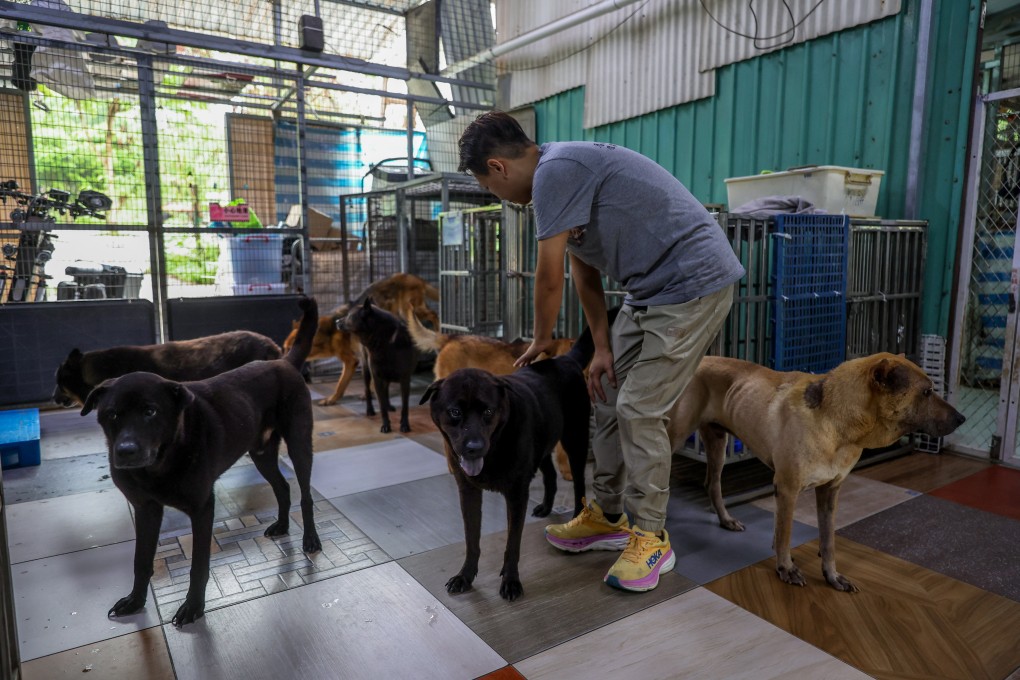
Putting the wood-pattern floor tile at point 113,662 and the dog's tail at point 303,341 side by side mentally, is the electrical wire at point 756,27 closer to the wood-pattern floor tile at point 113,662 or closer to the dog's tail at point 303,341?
the dog's tail at point 303,341

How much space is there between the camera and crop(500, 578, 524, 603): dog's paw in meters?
2.43

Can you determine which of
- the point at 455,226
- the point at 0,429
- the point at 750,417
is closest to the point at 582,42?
the point at 455,226

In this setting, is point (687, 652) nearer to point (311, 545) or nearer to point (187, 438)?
point (311, 545)

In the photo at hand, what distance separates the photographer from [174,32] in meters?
5.75

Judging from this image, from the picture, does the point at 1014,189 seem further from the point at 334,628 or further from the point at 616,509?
the point at 334,628

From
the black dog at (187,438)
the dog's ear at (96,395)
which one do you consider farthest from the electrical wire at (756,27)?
the dog's ear at (96,395)

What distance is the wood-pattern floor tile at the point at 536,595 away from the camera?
2.22 m

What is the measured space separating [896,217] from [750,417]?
3016mm

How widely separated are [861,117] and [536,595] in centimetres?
450

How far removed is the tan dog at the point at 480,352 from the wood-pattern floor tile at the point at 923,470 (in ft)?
6.81

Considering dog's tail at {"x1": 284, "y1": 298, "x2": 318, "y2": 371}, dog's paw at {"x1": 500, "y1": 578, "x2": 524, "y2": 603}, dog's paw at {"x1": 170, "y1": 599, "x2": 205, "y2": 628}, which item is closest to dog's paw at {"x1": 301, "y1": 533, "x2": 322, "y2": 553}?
dog's paw at {"x1": 170, "y1": 599, "x2": 205, "y2": 628}

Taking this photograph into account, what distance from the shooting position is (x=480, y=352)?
436 cm

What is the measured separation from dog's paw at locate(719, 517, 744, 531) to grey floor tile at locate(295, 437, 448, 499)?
178 centimetres

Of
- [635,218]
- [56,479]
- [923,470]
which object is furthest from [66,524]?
[923,470]
